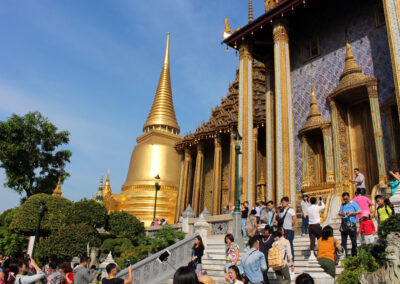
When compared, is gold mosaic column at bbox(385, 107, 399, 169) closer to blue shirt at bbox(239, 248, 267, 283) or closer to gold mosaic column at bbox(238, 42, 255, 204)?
gold mosaic column at bbox(238, 42, 255, 204)

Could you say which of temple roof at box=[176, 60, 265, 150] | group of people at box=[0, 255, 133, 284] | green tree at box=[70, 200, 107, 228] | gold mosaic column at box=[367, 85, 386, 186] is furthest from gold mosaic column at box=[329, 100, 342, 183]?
green tree at box=[70, 200, 107, 228]

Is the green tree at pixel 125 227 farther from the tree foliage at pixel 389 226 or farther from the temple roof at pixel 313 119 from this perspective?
the tree foliage at pixel 389 226

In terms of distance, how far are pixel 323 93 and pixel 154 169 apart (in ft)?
62.7

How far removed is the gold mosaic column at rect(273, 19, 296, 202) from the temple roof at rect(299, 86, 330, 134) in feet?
2.18

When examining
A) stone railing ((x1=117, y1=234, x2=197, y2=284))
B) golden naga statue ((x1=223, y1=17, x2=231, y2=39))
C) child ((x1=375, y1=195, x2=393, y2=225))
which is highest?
golden naga statue ((x1=223, y1=17, x2=231, y2=39))

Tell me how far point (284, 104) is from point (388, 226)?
9433 mm

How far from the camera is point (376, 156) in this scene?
42.9 ft

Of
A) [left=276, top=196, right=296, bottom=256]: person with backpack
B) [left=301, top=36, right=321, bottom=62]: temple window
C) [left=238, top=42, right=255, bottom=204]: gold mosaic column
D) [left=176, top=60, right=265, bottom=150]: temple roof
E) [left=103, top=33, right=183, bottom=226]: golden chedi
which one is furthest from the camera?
[left=103, top=33, right=183, bottom=226]: golden chedi

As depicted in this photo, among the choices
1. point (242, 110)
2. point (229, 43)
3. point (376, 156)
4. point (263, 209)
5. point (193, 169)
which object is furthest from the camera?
point (193, 169)

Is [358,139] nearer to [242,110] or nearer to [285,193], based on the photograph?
[285,193]

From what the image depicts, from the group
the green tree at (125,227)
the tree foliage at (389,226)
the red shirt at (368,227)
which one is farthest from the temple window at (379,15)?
the green tree at (125,227)

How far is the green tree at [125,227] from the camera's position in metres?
17.3

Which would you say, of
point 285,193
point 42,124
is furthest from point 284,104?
point 42,124

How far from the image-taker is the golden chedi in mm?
28469
